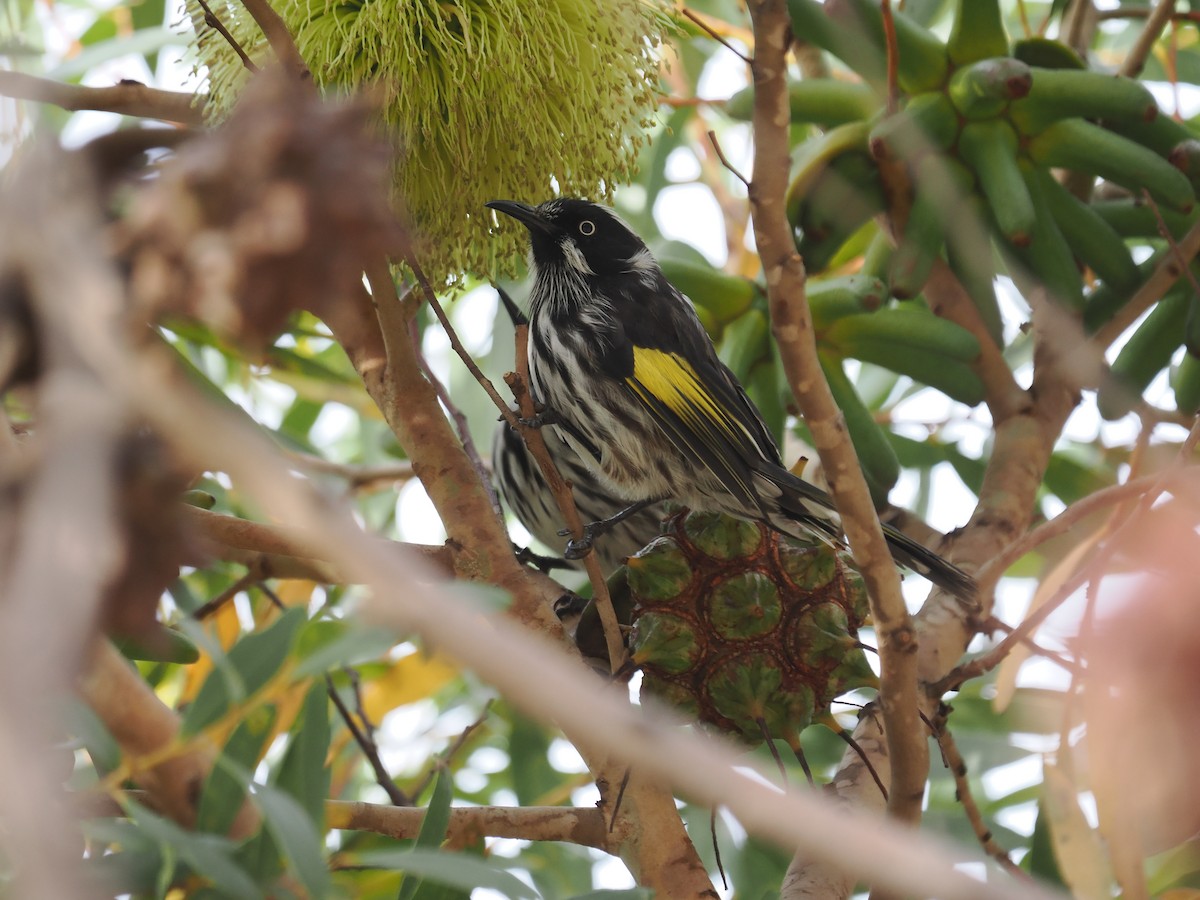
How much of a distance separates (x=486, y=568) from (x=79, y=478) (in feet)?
4.01

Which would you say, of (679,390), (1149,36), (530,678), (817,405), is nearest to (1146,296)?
(1149,36)

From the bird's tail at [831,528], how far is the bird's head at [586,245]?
777mm

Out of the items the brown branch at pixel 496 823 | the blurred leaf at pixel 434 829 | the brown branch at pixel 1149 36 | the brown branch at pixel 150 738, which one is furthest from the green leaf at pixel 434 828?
the brown branch at pixel 1149 36

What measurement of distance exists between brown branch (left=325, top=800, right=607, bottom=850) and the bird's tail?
678mm

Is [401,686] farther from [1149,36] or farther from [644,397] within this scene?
[1149,36]

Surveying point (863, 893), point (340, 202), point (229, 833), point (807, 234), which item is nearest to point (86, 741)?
point (229, 833)

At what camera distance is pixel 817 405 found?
1.22 m

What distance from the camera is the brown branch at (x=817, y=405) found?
3.82 feet

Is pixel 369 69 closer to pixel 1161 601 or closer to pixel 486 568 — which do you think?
pixel 486 568

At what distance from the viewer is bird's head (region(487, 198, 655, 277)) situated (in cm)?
290

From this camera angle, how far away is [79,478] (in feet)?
1.40

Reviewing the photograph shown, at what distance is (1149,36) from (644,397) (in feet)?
3.86

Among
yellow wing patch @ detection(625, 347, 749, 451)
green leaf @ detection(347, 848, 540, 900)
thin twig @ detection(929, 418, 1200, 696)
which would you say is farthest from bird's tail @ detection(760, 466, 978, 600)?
green leaf @ detection(347, 848, 540, 900)

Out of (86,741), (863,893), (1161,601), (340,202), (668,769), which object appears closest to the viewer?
(668,769)
